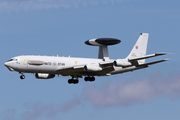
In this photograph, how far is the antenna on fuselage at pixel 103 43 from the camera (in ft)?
306

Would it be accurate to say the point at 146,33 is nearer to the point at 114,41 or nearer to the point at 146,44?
the point at 146,44

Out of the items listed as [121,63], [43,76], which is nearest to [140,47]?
[121,63]

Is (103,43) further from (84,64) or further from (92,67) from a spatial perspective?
(92,67)

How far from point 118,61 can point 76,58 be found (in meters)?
10.5

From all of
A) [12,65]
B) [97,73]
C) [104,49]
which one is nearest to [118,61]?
[97,73]

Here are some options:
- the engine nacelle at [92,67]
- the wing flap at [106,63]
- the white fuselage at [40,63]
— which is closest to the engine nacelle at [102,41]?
the wing flap at [106,63]

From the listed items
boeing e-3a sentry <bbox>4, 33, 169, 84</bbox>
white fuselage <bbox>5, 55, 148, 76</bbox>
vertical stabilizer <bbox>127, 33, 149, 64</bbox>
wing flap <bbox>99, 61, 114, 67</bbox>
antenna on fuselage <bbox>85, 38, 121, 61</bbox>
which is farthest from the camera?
vertical stabilizer <bbox>127, 33, 149, 64</bbox>

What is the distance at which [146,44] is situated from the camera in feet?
323

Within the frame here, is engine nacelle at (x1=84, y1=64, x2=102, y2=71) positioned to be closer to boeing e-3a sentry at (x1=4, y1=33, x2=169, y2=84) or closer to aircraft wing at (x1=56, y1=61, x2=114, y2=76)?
boeing e-3a sentry at (x1=4, y1=33, x2=169, y2=84)

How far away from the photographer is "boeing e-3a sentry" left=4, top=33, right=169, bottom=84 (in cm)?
8231

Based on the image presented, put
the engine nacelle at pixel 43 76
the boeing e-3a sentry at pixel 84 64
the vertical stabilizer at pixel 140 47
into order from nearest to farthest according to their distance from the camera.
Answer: the boeing e-3a sentry at pixel 84 64 < the engine nacelle at pixel 43 76 < the vertical stabilizer at pixel 140 47

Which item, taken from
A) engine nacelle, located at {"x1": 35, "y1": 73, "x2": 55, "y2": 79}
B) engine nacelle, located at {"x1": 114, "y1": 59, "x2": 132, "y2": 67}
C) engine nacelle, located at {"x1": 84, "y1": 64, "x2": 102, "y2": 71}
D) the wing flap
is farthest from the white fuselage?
engine nacelle, located at {"x1": 114, "y1": 59, "x2": 132, "y2": 67}

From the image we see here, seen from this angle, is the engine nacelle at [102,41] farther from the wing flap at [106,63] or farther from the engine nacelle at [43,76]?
the engine nacelle at [43,76]

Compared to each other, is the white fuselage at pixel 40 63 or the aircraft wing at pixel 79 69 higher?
the white fuselage at pixel 40 63
